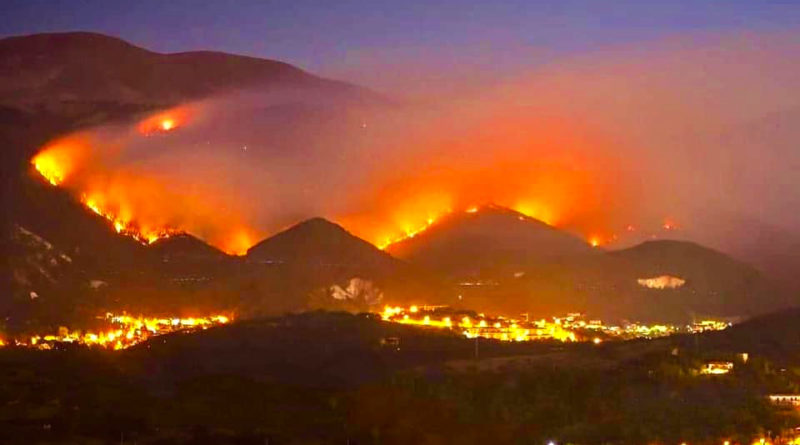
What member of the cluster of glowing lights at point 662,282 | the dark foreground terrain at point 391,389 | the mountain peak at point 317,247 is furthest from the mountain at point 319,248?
the dark foreground terrain at point 391,389

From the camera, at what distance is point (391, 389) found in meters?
54.7

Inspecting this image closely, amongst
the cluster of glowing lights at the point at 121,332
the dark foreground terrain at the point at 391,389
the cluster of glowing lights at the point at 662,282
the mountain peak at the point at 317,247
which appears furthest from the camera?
the cluster of glowing lights at the point at 662,282

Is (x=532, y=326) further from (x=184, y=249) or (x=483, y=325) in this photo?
(x=184, y=249)

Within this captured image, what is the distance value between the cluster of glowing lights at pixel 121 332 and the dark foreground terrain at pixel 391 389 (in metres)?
2.33

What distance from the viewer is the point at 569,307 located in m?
79.0

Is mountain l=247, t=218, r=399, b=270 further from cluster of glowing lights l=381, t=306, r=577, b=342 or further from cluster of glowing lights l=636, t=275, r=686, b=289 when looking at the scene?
cluster of glowing lights l=636, t=275, r=686, b=289

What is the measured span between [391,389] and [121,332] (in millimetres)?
19056

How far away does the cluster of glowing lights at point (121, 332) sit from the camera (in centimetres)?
6512

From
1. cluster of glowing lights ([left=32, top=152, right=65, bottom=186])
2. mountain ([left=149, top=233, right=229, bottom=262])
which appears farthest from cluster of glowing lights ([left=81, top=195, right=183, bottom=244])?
cluster of glowing lights ([left=32, top=152, right=65, bottom=186])

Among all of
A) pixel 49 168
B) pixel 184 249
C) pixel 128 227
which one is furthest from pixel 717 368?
pixel 49 168

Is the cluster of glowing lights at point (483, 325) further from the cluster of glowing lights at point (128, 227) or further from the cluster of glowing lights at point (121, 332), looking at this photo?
the cluster of glowing lights at point (128, 227)

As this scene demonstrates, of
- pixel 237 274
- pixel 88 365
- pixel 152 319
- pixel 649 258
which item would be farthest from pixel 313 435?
pixel 649 258

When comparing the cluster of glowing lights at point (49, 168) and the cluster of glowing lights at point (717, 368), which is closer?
the cluster of glowing lights at point (717, 368)

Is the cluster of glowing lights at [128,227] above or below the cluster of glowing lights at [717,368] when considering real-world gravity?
above
